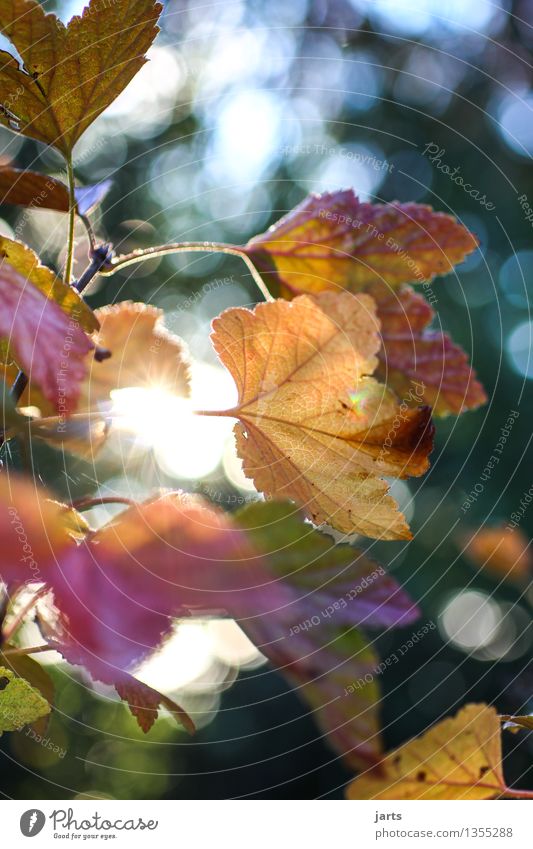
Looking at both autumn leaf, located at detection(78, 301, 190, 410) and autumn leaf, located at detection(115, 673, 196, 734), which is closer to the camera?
autumn leaf, located at detection(115, 673, 196, 734)

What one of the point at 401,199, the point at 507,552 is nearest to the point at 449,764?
the point at 507,552

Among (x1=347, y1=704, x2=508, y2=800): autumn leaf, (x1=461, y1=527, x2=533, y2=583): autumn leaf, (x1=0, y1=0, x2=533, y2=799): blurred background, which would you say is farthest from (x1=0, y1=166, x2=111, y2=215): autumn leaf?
(x1=0, y1=0, x2=533, y2=799): blurred background

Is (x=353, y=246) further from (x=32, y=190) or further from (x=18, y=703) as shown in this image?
(x=18, y=703)

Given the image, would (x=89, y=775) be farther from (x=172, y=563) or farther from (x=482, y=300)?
(x=172, y=563)

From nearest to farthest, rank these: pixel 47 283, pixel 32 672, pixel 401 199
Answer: pixel 47 283 < pixel 32 672 < pixel 401 199

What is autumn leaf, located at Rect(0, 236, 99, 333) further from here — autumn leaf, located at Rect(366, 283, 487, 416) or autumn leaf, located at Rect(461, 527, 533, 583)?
autumn leaf, located at Rect(461, 527, 533, 583)

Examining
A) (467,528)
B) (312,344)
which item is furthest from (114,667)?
(467,528)
